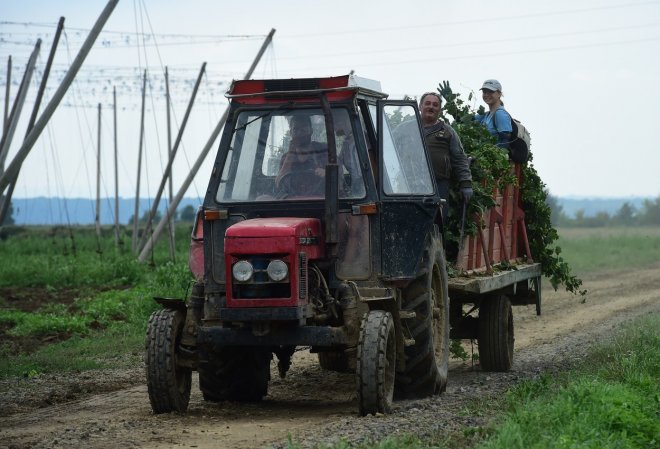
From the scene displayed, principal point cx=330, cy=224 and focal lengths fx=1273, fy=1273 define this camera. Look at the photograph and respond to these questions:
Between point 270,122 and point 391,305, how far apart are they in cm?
171

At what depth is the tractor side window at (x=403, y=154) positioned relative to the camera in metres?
9.98

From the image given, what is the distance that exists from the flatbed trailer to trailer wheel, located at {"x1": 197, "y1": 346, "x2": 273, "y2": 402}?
2019mm

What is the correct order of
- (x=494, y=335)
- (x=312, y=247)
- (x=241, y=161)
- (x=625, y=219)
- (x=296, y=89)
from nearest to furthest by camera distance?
(x=312, y=247), (x=296, y=89), (x=241, y=161), (x=494, y=335), (x=625, y=219)

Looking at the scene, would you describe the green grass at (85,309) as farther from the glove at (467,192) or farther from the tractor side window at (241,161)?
the glove at (467,192)

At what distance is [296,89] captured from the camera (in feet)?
32.0

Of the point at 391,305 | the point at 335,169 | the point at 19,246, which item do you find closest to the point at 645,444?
the point at 391,305

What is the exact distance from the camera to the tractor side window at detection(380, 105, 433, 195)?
9.98 m

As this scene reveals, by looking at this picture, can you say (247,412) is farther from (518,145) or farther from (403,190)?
(518,145)

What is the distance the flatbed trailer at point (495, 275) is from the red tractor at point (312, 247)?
162 centimetres

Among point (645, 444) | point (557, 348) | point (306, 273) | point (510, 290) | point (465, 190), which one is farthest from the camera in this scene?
point (557, 348)

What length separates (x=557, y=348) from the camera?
49.0ft

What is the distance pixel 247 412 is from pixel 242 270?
5.10 feet

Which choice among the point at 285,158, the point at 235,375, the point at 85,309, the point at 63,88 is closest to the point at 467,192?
the point at 285,158

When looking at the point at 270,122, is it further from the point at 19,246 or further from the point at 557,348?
the point at 19,246
